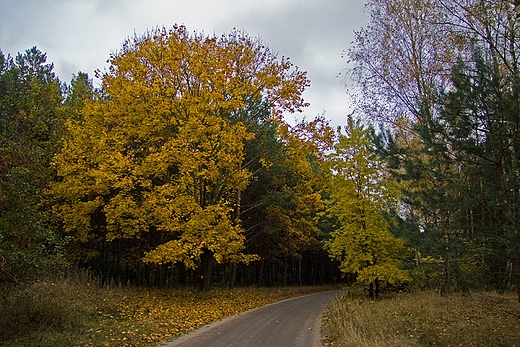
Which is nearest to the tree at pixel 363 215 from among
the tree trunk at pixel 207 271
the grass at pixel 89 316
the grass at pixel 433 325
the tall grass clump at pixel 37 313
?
the grass at pixel 433 325

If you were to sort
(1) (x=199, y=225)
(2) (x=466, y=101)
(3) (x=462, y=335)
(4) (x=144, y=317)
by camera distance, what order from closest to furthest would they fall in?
(2) (x=466, y=101) < (3) (x=462, y=335) < (4) (x=144, y=317) < (1) (x=199, y=225)

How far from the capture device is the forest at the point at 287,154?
9172mm

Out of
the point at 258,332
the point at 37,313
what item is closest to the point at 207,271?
the point at 258,332

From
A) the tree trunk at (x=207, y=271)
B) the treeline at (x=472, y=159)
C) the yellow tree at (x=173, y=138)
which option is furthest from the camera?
the tree trunk at (x=207, y=271)

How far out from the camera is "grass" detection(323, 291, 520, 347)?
363 inches

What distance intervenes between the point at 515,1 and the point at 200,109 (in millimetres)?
13238

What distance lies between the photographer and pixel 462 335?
9930 millimetres

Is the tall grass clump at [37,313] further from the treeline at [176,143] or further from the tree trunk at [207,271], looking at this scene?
the tree trunk at [207,271]

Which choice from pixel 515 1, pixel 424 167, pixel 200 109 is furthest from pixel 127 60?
pixel 515 1

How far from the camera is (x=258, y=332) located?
38.4ft

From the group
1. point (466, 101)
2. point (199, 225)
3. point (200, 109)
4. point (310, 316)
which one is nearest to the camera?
point (466, 101)

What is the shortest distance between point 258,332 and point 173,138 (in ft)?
32.5

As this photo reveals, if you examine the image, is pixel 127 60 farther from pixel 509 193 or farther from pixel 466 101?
pixel 509 193

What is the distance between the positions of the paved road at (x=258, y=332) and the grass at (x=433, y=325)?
0.67m
